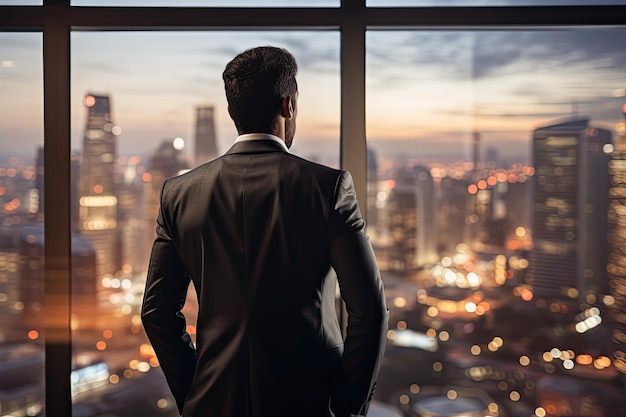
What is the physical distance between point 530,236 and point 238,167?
3.97 ft

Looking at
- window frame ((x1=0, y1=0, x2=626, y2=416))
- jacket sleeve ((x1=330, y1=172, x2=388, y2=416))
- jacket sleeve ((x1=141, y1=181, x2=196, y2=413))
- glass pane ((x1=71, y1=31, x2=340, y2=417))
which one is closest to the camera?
jacket sleeve ((x1=330, y1=172, x2=388, y2=416))

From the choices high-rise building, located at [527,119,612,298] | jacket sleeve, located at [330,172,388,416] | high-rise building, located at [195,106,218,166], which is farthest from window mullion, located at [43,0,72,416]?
high-rise building, located at [527,119,612,298]

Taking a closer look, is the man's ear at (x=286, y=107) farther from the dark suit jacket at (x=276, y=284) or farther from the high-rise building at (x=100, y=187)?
the high-rise building at (x=100, y=187)

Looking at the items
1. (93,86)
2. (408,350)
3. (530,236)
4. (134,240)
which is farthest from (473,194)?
(93,86)

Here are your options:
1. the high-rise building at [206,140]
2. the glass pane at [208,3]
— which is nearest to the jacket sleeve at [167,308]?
the high-rise building at [206,140]

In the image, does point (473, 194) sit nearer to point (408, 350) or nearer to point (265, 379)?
point (408, 350)

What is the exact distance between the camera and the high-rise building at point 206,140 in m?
2.07

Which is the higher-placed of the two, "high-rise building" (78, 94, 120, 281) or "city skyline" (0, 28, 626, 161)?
"city skyline" (0, 28, 626, 161)

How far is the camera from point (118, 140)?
2092 mm

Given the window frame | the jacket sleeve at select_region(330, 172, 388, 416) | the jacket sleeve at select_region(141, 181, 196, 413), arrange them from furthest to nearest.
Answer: the window frame < the jacket sleeve at select_region(141, 181, 196, 413) < the jacket sleeve at select_region(330, 172, 388, 416)

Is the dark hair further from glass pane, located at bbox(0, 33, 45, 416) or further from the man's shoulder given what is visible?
glass pane, located at bbox(0, 33, 45, 416)

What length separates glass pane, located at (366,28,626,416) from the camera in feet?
6.89

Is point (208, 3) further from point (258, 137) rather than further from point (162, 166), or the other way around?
point (258, 137)

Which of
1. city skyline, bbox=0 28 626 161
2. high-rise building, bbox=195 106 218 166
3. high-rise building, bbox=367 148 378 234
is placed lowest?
high-rise building, bbox=367 148 378 234
